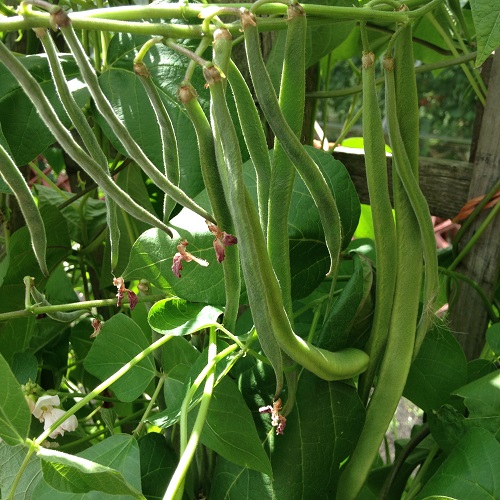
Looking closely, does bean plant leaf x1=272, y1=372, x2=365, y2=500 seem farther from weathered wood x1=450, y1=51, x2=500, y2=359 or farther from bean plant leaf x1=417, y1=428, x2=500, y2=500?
weathered wood x1=450, y1=51, x2=500, y2=359

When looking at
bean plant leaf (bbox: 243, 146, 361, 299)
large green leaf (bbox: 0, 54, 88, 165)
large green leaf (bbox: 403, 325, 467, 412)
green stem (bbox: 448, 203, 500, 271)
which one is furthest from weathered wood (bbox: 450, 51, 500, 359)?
large green leaf (bbox: 0, 54, 88, 165)

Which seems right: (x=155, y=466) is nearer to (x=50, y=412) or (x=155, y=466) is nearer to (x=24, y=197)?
(x=50, y=412)

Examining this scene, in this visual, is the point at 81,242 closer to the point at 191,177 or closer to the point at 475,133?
the point at 191,177

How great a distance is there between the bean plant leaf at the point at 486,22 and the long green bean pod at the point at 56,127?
23cm

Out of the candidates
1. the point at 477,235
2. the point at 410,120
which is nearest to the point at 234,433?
the point at 410,120

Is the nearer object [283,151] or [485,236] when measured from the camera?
[283,151]

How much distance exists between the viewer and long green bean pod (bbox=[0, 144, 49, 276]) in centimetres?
42

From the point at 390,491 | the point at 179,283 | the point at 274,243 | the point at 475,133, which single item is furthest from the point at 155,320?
the point at 475,133

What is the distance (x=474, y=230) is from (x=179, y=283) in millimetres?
389

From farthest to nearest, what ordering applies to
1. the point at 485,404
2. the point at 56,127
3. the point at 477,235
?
the point at 477,235 < the point at 485,404 < the point at 56,127

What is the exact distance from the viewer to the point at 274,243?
0.48 m

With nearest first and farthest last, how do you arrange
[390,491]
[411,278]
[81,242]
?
[411,278]
[390,491]
[81,242]

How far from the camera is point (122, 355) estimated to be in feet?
2.02

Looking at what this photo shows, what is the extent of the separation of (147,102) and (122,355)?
22cm
